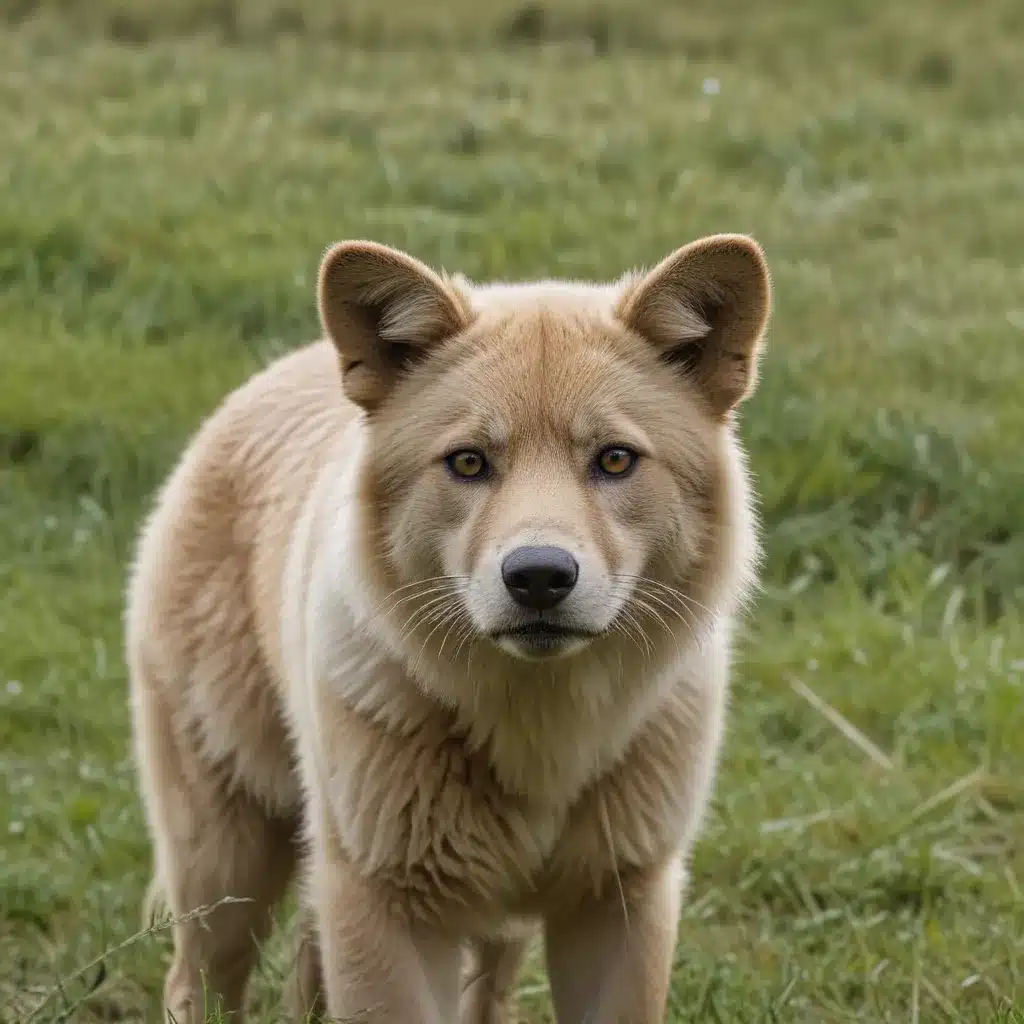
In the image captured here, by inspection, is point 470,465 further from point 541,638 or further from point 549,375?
point 541,638

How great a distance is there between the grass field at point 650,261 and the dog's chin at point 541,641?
46.2 inches

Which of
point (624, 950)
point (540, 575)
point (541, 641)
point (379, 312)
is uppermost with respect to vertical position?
point (379, 312)

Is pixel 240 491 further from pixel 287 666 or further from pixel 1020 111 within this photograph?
pixel 1020 111

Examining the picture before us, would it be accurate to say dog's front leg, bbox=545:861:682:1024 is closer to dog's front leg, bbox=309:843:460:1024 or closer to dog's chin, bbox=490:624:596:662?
dog's front leg, bbox=309:843:460:1024

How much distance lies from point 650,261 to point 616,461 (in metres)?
5.32

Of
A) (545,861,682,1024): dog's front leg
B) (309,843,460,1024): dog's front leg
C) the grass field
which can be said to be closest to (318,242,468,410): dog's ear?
(309,843,460,1024): dog's front leg

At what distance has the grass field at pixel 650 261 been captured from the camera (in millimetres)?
5250

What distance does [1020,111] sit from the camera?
11547mm

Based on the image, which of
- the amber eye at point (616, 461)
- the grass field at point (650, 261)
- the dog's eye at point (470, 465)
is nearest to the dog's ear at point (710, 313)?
the amber eye at point (616, 461)

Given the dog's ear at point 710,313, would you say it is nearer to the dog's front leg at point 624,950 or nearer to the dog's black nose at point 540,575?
the dog's black nose at point 540,575

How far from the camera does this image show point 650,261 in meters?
8.86

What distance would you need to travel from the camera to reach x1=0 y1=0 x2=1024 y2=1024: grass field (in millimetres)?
5250

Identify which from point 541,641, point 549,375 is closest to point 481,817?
point 541,641

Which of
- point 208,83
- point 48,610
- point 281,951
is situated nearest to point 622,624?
point 281,951
